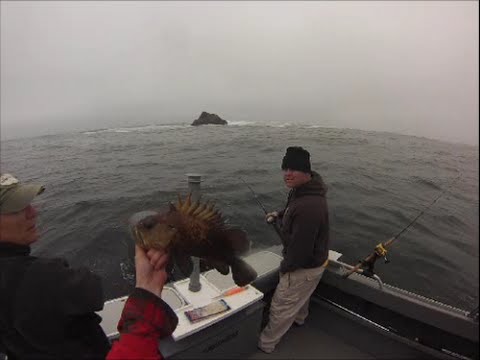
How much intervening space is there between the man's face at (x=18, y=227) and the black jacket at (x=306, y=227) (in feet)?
8.70

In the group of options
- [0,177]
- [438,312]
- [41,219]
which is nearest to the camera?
[0,177]

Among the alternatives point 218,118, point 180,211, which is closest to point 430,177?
point 180,211

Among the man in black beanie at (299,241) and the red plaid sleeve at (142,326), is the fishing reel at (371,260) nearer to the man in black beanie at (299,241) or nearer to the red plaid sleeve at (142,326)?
the man in black beanie at (299,241)

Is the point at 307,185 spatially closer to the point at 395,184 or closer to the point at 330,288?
the point at 330,288

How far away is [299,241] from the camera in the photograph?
359 centimetres

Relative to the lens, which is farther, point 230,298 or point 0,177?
point 230,298

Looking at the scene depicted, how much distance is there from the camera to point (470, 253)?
3.98 ft

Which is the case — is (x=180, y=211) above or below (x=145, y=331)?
above

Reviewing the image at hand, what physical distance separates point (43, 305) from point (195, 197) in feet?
5.38

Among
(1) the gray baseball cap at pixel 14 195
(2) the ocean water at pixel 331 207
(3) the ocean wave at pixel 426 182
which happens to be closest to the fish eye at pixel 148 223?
(1) the gray baseball cap at pixel 14 195

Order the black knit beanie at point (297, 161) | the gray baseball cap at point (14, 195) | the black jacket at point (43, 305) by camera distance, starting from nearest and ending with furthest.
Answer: the black jacket at point (43, 305), the gray baseball cap at point (14, 195), the black knit beanie at point (297, 161)

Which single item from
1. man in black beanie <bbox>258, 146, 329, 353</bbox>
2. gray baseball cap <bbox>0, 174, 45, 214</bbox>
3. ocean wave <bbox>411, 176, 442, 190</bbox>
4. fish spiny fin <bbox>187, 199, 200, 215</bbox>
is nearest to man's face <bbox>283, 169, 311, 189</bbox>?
man in black beanie <bbox>258, 146, 329, 353</bbox>

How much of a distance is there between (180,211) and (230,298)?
6.58ft

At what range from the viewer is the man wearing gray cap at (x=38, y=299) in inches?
67.4
